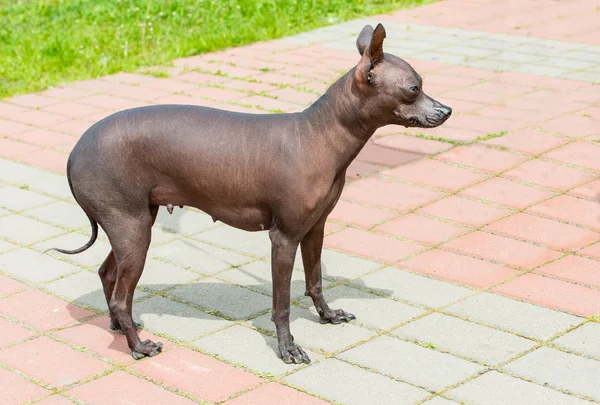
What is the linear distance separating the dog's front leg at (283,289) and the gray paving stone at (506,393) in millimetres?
843

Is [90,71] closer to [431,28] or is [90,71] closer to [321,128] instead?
[431,28]

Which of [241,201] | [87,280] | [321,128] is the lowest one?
[87,280]

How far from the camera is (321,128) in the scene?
489cm

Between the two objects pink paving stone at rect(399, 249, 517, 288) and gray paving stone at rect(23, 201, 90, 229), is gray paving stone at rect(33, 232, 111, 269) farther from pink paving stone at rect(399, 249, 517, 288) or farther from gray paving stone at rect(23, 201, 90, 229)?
pink paving stone at rect(399, 249, 517, 288)

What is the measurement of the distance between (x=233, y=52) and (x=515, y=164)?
4.76 metres

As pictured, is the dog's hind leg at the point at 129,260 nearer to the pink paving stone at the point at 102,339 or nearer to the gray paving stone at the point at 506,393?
the pink paving stone at the point at 102,339

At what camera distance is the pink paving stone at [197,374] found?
4785mm

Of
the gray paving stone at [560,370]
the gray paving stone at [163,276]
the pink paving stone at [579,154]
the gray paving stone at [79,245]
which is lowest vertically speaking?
the gray paving stone at [79,245]

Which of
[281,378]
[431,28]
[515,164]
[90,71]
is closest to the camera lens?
[281,378]

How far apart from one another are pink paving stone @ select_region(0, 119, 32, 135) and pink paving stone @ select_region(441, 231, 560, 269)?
459cm

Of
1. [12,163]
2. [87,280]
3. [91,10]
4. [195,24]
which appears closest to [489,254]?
[87,280]

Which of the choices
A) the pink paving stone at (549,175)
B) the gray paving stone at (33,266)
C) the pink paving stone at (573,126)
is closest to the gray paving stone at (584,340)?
the pink paving stone at (549,175)

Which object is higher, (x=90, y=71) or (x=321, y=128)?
(x=321, y=128)

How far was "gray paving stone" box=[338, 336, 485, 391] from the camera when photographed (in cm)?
483
